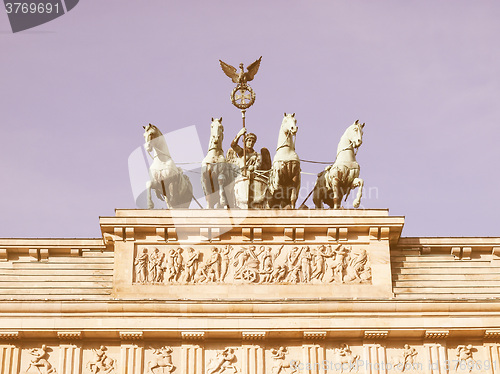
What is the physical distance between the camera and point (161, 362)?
33125mm

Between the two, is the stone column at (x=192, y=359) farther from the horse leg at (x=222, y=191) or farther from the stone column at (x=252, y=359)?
the horse leg at (x=222, y=191)

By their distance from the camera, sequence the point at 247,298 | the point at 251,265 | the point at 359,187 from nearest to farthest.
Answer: the point at 247,298
the point at 251,265
the point at 359,187

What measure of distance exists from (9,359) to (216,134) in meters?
7.48

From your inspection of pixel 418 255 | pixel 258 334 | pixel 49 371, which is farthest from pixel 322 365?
pixel 49 371

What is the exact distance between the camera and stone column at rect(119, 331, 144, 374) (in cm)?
3306

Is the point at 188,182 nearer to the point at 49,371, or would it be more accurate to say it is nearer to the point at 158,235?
the point at 158,235

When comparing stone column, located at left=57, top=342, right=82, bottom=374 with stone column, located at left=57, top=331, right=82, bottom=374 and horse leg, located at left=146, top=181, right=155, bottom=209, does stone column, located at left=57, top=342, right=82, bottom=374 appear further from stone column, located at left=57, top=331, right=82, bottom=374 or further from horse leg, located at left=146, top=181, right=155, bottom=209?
horse leg, located at left=146, top=181, right=155, bottom=209

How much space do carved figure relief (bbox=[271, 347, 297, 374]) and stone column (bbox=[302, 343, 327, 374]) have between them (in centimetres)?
Result: 33

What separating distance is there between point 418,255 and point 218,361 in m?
5.49

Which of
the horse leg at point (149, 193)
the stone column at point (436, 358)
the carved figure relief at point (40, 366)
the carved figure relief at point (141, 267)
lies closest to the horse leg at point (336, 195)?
the stone column at point (436, 358)

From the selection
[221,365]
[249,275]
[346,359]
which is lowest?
[221,365]

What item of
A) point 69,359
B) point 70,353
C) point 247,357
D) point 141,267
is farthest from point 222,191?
point 69,359

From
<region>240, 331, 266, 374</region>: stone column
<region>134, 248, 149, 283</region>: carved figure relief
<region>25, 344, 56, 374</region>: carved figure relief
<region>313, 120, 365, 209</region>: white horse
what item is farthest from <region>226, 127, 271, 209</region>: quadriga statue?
<region>25, 344, 56, 374</region>: carved figure relief

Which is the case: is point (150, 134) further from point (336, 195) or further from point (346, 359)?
point (346, 359)
